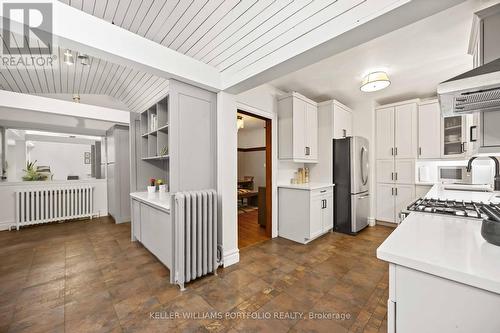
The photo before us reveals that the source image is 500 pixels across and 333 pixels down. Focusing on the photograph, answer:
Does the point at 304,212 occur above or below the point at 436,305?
below

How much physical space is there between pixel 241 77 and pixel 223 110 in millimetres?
485

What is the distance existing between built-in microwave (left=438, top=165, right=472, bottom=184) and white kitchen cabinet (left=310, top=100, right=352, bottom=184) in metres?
1.90

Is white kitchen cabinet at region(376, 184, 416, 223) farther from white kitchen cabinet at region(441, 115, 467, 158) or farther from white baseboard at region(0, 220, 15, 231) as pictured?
white baseboard at region(0, 220, 15, 231)

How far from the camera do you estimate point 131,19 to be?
1688 millimetres

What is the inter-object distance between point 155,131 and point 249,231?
247cm

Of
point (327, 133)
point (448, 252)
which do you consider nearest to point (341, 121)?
point (327, 133)

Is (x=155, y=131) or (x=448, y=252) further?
(x=155, y=131)

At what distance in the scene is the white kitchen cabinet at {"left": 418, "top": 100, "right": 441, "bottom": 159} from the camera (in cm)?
371

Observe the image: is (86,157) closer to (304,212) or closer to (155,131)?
(155,131)

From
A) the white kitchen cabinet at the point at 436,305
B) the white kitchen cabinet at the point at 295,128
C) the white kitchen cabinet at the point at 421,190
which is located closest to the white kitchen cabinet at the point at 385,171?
the white kitchen cabinet at the point at 421,190

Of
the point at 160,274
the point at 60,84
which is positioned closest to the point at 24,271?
the point at 160,274

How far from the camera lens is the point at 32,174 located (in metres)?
4.29

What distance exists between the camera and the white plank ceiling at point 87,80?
2.52 meters

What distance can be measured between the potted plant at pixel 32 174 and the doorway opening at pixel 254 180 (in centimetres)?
459
